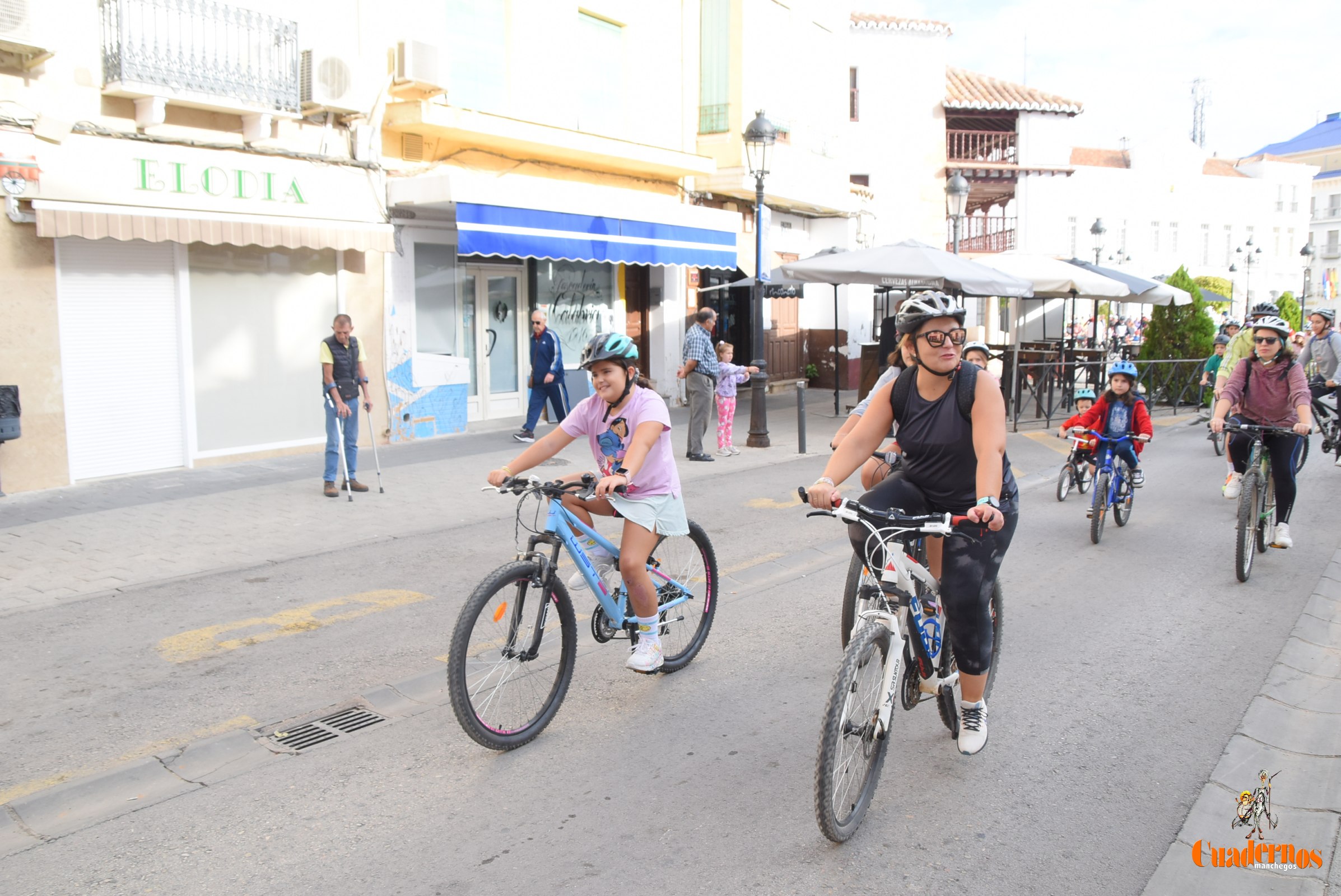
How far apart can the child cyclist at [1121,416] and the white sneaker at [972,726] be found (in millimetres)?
5014

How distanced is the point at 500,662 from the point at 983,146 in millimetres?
35639

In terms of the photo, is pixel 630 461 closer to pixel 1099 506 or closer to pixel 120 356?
pixel 1099 506

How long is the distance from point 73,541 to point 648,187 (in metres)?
11.9

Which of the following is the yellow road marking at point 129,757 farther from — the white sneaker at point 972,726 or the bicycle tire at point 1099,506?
the bicycle tire at point 1099,506

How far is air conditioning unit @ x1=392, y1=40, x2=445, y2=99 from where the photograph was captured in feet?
42.3

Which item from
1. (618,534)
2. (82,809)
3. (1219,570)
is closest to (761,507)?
(618,534)

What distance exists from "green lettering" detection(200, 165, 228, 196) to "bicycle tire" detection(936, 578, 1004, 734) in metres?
9.77

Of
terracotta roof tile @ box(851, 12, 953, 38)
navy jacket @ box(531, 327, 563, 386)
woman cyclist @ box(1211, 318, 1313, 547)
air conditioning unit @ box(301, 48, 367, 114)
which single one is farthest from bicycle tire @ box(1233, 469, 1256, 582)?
terracotta roof tile @ box(851, 12, 953, 38)

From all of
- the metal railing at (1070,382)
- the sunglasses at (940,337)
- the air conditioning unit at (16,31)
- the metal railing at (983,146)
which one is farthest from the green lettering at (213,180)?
the metal railing at (983,146)

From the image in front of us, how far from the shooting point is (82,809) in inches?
154

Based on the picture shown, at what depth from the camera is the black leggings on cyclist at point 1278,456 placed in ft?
24.2

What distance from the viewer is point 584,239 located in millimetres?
14938

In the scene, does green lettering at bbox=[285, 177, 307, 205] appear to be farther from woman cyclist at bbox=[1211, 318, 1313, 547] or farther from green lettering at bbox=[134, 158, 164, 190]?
woman cyclist at bbox=[1211, 318, 1313, 547]

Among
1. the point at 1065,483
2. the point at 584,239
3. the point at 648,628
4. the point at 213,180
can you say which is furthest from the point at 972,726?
the point at 584,239
